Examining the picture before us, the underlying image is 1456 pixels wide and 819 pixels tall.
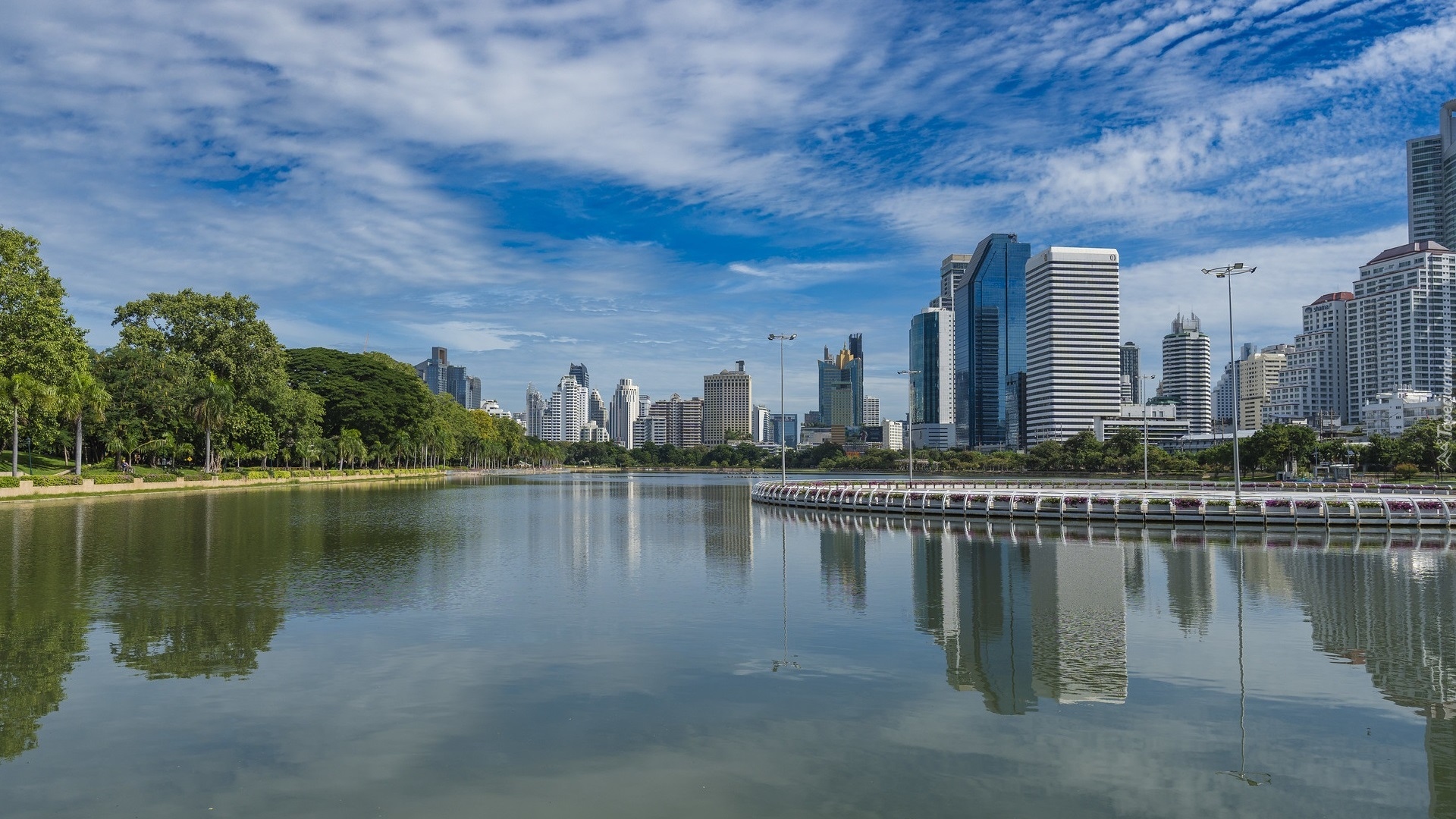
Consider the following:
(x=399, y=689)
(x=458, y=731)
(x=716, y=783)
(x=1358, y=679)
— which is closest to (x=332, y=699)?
(x=399, y=689)

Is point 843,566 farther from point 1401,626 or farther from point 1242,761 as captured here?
point 1242,761

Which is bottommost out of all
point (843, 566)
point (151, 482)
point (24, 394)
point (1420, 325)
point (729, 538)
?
point (729, 538)

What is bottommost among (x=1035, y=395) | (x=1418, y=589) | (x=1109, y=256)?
(x=1418, y=589)

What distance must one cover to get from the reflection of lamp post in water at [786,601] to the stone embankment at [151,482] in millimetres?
44657

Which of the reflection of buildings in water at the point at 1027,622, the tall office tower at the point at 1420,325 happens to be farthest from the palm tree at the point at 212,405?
the tall office tower at the point at 1420,325

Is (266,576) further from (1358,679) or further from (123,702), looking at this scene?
(1358,679)

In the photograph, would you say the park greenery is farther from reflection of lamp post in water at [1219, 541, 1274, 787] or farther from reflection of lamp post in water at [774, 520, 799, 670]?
reflection of lamp post in water at [1219, 541, 1274, 787]

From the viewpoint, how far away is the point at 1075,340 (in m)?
188

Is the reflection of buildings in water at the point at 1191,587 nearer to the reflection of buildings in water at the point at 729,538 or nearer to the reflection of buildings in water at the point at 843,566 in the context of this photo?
the reflection of buildings in water at the point at 843,566

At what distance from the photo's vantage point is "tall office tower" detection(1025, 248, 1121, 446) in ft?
597

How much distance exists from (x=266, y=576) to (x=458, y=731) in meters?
14.3

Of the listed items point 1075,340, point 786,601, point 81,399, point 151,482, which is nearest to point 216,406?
point 151,482

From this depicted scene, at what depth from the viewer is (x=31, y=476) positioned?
54.0 meters

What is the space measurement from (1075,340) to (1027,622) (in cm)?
18429
